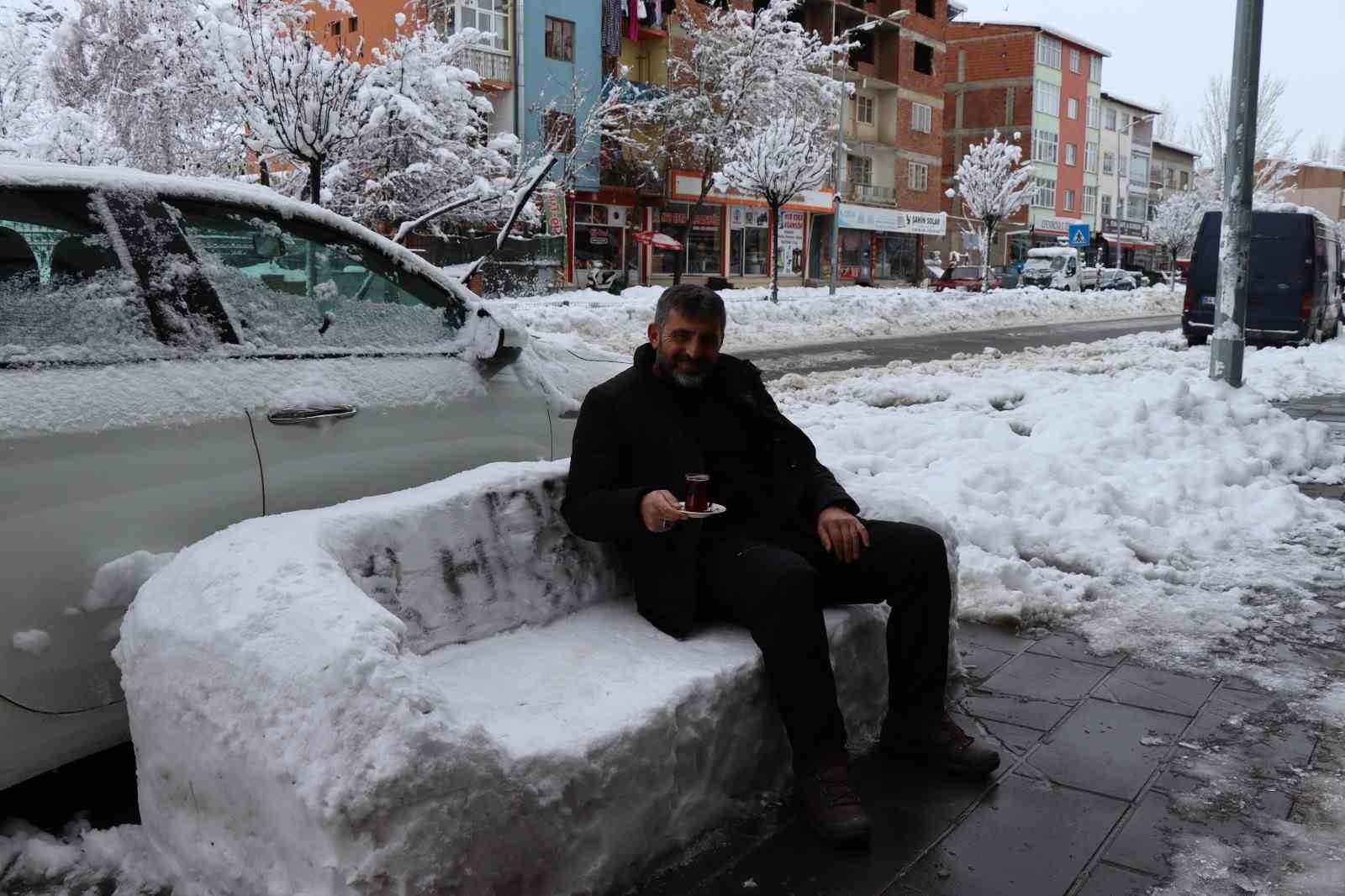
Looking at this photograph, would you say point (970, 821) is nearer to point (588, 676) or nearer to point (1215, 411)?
point (588, 676)

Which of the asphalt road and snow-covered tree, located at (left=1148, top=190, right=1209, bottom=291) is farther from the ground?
snow-covered tree, located at (left=1148, top=190, right=1209, bottom=291)

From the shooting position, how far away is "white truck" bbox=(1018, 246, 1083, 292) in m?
48.2

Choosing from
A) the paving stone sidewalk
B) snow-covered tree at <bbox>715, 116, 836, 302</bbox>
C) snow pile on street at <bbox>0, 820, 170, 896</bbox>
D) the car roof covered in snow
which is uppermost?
snow-covered tree at <bbox>715, 116, 836, 302</bbox>

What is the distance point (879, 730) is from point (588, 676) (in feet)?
3.74

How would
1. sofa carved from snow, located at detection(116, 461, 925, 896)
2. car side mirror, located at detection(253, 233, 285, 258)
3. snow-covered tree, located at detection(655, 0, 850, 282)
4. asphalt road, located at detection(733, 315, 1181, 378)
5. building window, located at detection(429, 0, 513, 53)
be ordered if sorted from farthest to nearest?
1. snow-covered tree, located at detection(655, 0, 850, 282)
2. building window, located at detection(429, 0, 513, 53)
3. asphalt road, located at detection(733, 315, 1181, 378)
4. car side mirror, located at detection(253, 233, 285, 258)
5. sofa carved from snow, located at detection(116, 461, 925, 896)

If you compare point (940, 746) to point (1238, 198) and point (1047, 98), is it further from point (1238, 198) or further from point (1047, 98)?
point (1047, 98)

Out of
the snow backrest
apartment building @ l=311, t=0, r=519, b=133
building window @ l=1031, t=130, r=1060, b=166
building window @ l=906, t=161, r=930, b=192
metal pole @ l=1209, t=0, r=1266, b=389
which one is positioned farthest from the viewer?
building window @ l=1031, t=130, r=1060, b=166

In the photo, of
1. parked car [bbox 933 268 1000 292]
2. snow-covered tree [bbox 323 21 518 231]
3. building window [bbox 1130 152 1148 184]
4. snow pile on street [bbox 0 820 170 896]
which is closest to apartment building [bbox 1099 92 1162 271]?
building window [bbox 1130 152 1148 184]

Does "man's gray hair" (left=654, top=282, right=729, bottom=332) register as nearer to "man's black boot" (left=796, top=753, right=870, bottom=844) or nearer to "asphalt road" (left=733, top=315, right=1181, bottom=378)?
"man's black boot" (left=796, top=753, right=870, bottom=844)

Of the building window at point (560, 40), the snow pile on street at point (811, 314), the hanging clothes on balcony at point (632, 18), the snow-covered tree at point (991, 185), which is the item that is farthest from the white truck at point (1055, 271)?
the building window at point (560, 40)

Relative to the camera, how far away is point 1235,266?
11.0 metres

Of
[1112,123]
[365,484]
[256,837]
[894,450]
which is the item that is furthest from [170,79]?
[1112,123]

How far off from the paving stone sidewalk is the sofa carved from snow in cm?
25

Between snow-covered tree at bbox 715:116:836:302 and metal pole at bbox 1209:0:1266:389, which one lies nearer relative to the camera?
metal pole at bbox 1209:0:1266:389
